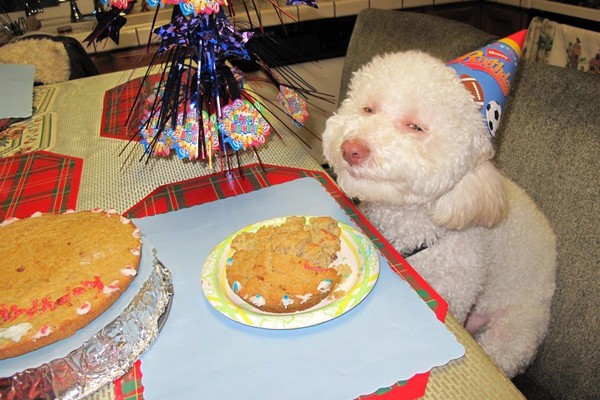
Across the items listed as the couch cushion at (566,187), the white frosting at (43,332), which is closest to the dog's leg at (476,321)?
the couch cushion at (566,187)

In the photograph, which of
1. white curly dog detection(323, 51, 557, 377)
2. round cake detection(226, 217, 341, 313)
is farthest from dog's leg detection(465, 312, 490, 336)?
round cake detection(226, 217, 341, 313)

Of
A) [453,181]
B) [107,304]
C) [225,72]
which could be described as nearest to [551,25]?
[453,181]

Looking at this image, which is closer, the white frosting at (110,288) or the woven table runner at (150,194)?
the white frosting at (110,288)

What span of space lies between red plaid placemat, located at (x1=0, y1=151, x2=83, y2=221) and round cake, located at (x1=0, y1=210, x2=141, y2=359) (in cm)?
31

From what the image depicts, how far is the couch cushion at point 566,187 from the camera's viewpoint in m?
0.99

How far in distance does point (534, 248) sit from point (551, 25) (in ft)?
3.57

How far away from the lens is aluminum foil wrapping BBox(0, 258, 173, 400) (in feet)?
1.80

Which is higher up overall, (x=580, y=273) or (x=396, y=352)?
(x=396, y=352)

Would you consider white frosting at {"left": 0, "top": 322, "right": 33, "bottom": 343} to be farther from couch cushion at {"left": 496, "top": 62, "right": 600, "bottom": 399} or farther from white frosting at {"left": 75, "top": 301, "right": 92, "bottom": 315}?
couch cushion at {"left": 496, "top": 62, "right": 600, "bottom": 399}

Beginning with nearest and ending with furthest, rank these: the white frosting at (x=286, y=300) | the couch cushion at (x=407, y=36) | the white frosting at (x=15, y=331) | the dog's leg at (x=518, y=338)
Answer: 1. the white frosting at (x=15, y=331)
2. the white frosting at (x=286, y=300)
3. the dog's leg at (x=518, y=338)
4. the couch cushion at (x=407, y=36)

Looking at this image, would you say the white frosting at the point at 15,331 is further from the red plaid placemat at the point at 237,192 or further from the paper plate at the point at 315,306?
the red plaid placemat at the point at 237,192

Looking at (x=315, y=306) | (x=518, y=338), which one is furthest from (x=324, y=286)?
(x=518, y=338)

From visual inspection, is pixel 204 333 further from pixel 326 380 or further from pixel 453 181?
pixel 453 181

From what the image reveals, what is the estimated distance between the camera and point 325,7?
8.32 ft
